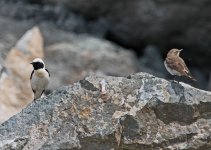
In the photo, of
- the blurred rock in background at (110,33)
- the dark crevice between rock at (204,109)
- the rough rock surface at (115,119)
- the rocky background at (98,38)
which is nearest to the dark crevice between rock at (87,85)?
the rough rock surface at (115,119)

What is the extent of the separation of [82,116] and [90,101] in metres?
0.34

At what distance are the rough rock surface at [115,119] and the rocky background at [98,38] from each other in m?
8.26

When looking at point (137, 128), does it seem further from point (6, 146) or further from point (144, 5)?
point (144, 5)

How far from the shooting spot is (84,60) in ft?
69.8

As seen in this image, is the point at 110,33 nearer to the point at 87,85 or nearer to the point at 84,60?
the point at 84,60

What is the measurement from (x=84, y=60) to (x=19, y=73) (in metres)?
2.03

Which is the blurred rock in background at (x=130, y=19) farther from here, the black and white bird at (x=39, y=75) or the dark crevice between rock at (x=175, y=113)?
the dark crevice between rock at (x=175, y=113)

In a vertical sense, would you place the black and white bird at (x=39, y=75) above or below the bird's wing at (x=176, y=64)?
above

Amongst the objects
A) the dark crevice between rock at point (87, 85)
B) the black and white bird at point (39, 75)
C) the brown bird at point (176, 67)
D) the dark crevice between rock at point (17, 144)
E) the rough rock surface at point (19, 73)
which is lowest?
the dark crevice between rock at point (17, 144)

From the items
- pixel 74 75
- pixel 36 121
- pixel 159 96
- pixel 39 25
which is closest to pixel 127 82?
pixel 159 96

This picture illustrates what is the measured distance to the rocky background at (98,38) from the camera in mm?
21016

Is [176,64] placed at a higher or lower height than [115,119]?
higher

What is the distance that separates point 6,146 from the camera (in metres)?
11.4

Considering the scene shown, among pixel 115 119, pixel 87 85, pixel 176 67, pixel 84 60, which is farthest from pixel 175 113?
pixel 84 60
